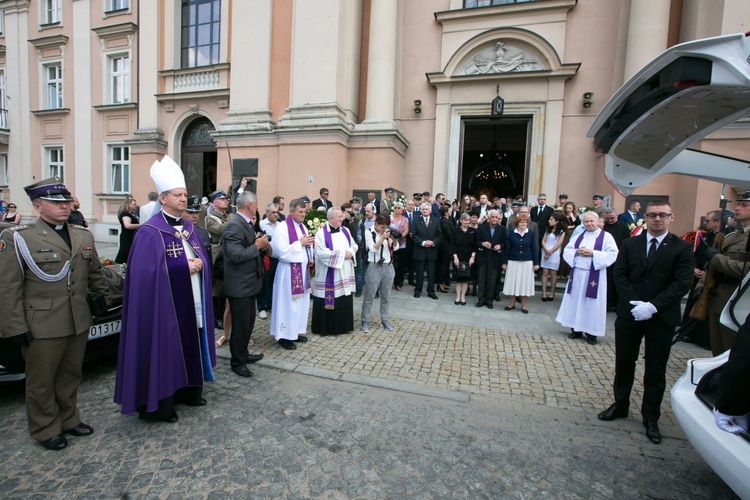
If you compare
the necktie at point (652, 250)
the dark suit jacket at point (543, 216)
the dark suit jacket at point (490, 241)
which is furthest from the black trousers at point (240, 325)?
the dark suit jacket at point (543, 216)

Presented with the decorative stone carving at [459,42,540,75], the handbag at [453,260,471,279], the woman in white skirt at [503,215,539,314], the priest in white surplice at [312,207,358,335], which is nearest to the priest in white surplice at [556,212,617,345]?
the woman in white skirt at [503,215,539,314]

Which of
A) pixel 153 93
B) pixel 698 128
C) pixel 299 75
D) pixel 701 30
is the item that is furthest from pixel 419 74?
pixel 698 128

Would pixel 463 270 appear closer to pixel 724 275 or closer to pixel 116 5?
pixel 724 275

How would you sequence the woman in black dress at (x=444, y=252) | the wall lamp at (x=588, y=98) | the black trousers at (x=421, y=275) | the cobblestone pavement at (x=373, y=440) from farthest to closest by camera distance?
the wall lamp at (x=588, y=98)
the woman in black dress at (x=444, y=252)
the black trousers at (x=421, y=275)
the cobblestone pavement at (x=373, y=440)

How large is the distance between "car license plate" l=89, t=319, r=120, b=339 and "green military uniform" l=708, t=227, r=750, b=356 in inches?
246

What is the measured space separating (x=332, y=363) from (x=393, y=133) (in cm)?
857

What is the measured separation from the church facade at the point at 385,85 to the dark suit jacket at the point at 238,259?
23.7 feet

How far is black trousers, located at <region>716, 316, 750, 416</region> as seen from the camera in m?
2.27

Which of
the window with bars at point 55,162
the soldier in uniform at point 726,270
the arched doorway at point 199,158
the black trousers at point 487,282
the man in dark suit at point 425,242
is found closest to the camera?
the soldier in uniform at point 726,270

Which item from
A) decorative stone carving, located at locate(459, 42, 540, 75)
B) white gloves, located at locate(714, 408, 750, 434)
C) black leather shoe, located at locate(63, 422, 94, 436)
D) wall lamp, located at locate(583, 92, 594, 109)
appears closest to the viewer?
white gloves, located at locate(714, 408, 750, 434)

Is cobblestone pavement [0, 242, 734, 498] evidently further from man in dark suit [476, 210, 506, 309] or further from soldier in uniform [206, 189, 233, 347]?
man in dark suit [476, 210, 506, 309]

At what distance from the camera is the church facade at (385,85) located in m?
11.5

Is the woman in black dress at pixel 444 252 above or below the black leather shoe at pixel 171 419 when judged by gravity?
above

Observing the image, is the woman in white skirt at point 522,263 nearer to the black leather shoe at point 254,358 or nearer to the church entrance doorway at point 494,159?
the black leather shoe at point 254,358
